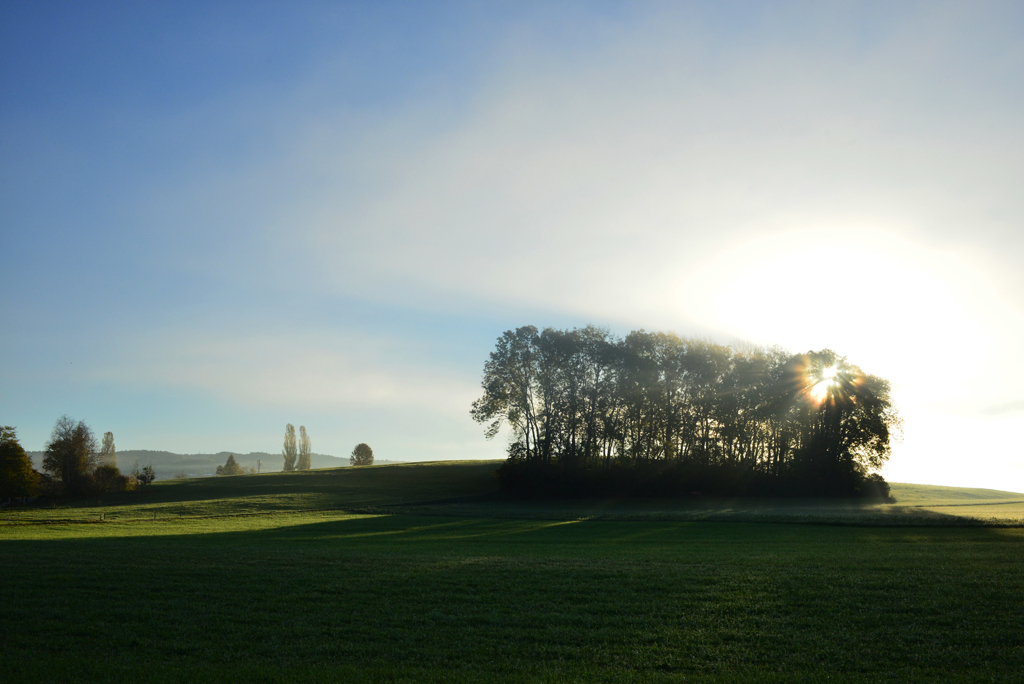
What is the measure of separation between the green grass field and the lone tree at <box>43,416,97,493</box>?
175ft

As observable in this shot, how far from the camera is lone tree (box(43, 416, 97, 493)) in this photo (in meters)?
68.0

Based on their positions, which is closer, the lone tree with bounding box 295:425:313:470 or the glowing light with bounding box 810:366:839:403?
the glowing light with bounding box 810:366:839:403

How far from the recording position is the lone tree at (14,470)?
196ft

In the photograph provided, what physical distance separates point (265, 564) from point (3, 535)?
20250 millimetres

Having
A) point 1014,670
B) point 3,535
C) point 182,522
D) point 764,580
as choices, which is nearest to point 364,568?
point 764,580

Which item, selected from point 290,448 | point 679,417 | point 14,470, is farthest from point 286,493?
point 290,448

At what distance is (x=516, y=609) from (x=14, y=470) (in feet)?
239

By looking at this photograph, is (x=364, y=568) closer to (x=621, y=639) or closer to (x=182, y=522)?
(x=621, y=639)

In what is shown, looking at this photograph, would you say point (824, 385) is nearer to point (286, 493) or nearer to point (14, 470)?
point (286, 493)

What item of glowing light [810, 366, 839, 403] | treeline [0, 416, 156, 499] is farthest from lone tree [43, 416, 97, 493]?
glowing light [810, 366, 839, 403]

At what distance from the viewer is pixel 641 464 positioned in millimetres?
63656

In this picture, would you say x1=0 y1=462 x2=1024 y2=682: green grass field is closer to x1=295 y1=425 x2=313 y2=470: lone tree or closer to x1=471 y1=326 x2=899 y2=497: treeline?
x1=471 y1=326 x2=899 y2=497: treeline

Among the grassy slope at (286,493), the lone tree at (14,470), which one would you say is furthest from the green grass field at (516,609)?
the lone tree at (14,470)

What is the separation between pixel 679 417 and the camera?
65.9 meters
